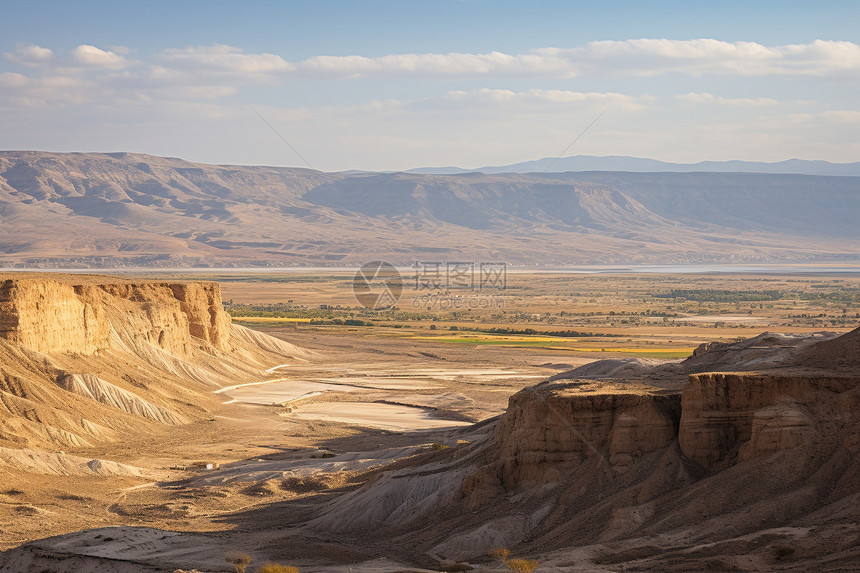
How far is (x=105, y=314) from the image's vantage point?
200 feet

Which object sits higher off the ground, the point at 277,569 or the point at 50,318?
the point at 50,318

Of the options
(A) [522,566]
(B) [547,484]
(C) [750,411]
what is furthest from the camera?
(B) [547,484]

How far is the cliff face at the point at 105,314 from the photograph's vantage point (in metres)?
50.3

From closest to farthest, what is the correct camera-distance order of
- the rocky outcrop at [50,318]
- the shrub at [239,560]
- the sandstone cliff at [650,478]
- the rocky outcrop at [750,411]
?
1. the sandstone cliff at [650,478]
2. the shrub at [239,560]
3. the rocky outcrop at [750,411]
4. the rocky outcrop at [50,318]

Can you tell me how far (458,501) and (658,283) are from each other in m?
167

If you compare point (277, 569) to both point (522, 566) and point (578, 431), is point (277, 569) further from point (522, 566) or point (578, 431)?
point (578, 431)

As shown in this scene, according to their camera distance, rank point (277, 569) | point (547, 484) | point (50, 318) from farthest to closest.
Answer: point (50, 318)
point (547, 484)
point (277, 569)

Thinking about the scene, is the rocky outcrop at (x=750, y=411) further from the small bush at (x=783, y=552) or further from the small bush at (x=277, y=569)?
the small bush at (x=277, y=569)

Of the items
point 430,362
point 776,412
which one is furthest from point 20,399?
point 430,362

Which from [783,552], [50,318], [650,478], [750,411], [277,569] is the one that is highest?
[50,318]

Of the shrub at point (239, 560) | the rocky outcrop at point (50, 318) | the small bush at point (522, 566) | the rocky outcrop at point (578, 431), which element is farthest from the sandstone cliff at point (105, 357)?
the small bush at point (522, 566)

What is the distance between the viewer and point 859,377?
25.7 meters

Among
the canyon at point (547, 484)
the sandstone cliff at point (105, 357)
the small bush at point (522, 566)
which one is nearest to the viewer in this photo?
the small bush at point (522, 566)

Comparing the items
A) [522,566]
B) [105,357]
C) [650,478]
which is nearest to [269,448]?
[105,357]
